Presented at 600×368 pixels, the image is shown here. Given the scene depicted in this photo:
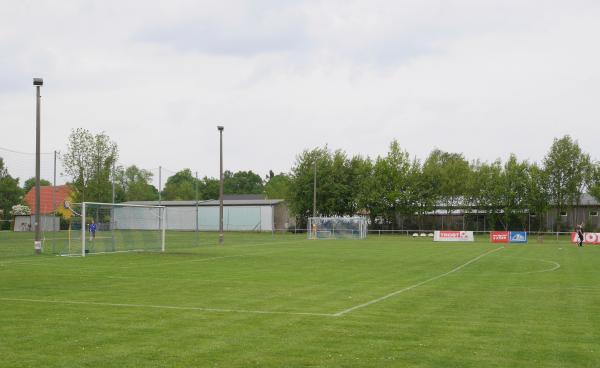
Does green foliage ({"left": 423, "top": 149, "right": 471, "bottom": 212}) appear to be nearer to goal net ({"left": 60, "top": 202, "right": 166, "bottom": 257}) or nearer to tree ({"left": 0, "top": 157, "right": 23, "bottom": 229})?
goal net ({"left": 60, "top": 202, "right": 166, "bottom": 257})

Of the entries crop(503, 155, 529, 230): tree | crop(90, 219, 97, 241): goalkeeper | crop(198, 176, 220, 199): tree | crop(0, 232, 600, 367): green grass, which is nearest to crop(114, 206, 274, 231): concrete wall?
crop(503, 155, 529, 230): tree

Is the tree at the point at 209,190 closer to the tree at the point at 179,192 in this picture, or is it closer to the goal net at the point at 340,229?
the tree at the point at 179,192

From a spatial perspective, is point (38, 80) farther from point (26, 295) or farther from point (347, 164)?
point (347, 164)

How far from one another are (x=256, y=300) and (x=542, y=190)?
2492 inches

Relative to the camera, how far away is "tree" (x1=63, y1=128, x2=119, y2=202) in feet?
178

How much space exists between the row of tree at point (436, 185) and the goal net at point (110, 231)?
42.1 m

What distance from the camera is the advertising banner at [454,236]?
188ft

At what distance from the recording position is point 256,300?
14.3m

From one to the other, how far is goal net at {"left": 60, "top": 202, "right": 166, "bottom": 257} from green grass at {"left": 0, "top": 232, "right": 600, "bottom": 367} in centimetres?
960

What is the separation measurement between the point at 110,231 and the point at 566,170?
Answer: 5486 cm

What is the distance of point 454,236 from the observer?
57.7 m

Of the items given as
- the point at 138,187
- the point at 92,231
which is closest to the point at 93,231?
the point at 92,231

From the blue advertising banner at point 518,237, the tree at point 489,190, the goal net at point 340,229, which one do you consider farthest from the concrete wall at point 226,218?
the blue advertising banner at point 518,237

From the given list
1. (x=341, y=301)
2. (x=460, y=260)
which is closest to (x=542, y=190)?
(x=460, y=260)
